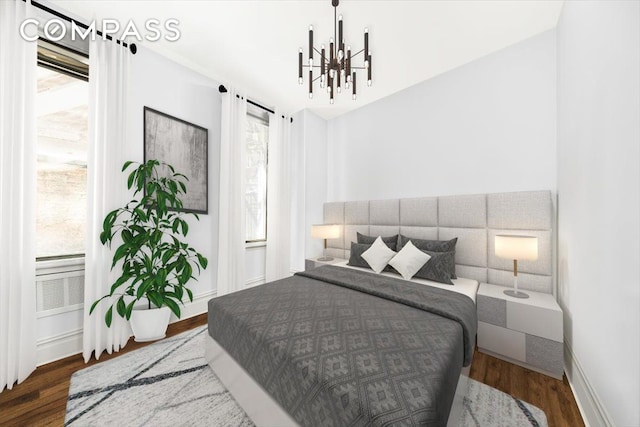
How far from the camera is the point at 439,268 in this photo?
8.00ft

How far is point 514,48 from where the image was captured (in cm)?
254

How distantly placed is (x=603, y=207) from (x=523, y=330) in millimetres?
1188

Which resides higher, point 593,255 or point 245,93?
point 245,93

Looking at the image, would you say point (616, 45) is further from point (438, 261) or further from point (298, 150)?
point (298, 150)

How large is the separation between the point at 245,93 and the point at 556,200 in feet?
12.7

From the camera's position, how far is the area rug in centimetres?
144

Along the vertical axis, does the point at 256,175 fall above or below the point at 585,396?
above

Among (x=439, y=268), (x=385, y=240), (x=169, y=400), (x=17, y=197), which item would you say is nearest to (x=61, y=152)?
(x=17, y=197)

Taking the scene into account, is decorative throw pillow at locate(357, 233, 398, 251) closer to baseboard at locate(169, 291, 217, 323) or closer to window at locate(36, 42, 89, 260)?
baseboard at locate(169, 291, 217, 323)

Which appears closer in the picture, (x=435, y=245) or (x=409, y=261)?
(x=409, y=261)

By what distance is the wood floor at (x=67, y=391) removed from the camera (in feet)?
4.77

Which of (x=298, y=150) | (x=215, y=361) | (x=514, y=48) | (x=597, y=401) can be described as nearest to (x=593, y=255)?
(x=597, y=401)

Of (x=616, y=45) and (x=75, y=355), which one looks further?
(x=75, y=355)

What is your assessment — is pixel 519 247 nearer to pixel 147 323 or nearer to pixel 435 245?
pixel 435 245
